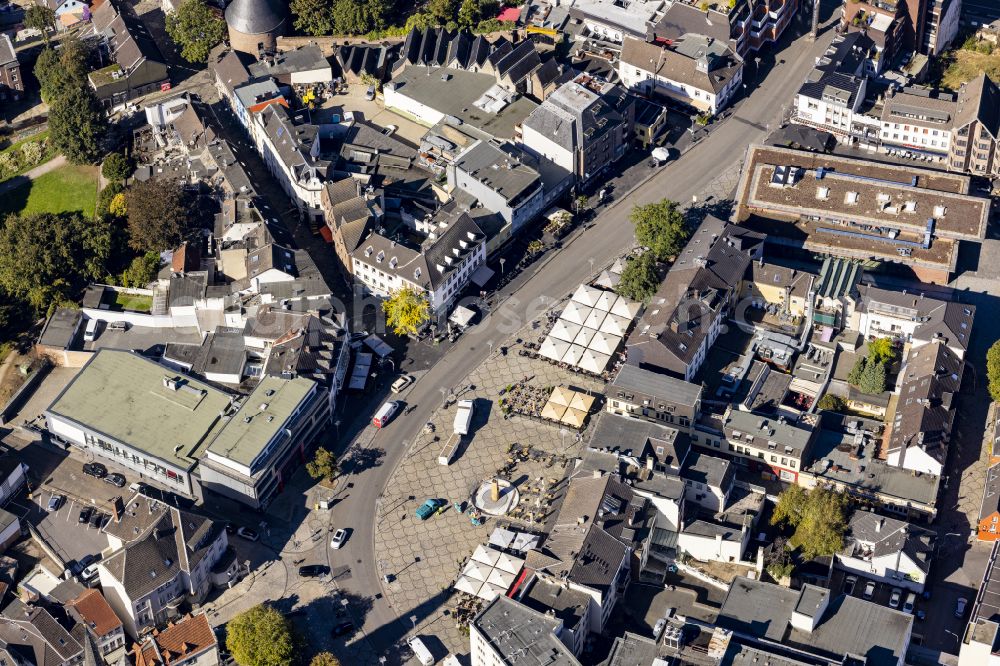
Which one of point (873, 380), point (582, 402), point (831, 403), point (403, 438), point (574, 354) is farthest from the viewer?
point (574, 354)

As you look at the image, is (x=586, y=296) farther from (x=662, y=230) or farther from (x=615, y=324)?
(x=662, y=230)

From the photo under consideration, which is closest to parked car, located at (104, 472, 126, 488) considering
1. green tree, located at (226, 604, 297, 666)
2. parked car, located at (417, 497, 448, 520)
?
green tree, located at (226, 604, 297, 666)

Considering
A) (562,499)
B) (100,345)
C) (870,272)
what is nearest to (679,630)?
(562,499)

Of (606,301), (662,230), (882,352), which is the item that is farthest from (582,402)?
(882,352)

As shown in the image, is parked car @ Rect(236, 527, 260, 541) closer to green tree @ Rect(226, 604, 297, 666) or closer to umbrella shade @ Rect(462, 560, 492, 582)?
green tree @ Rect(226, 604, 297, 666)

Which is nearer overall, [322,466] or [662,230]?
[322,466]

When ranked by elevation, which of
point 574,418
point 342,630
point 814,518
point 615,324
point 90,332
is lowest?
point 342,630
